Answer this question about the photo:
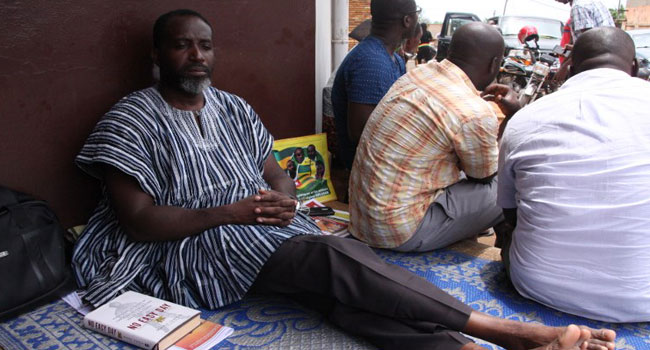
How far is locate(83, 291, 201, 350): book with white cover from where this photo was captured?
6.16 ft

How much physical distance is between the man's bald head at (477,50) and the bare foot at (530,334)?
156 centimetres

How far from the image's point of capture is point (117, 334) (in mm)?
1936

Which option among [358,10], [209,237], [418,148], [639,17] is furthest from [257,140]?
[639,17]

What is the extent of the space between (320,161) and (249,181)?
1.44 meters

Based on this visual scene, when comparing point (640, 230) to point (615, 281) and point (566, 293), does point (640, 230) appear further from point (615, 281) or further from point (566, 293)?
point (566, 293)

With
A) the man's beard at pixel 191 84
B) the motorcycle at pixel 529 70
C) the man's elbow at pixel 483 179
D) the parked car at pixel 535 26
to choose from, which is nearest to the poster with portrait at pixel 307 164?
the man's beard at pixel 191 84

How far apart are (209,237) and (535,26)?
11.5 metres

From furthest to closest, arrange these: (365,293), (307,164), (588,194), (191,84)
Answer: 1. (307,164)
2. (191,84)
3. (588,194)
4. (365,293)

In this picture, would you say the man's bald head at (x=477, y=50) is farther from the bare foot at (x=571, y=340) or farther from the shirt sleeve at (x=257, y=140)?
the bare foot at (x=571, y=340)

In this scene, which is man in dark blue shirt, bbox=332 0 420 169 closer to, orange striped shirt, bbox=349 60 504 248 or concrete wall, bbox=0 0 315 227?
orange striped shirt, bbox=349 60 504 248

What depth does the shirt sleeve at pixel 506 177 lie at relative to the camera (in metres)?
2.27

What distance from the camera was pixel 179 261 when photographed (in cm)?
216

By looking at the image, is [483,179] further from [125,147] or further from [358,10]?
[358,10]

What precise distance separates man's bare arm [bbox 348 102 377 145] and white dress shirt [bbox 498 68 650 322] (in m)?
1.35
